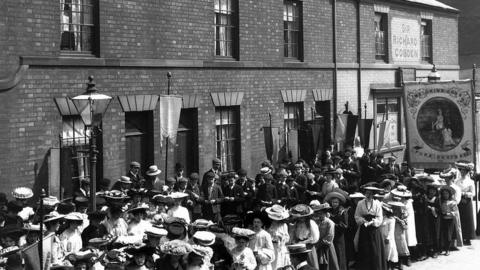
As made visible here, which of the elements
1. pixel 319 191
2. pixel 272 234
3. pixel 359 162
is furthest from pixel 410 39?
pixel 272 234

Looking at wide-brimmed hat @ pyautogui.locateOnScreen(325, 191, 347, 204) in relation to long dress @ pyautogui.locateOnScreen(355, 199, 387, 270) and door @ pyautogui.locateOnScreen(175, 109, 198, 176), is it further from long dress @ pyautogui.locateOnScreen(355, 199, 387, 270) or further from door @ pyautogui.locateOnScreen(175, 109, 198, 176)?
door @ pyautogui.locateOnScreen(175, 109, 198, 176)

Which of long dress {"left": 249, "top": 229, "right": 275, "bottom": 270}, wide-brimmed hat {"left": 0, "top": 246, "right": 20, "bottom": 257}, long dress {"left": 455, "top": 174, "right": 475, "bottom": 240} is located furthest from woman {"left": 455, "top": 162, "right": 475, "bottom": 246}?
wide-brimmed hat {"left": 0, "top": 246, "right": 20, "bottom": 257}

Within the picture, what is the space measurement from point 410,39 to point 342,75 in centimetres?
601

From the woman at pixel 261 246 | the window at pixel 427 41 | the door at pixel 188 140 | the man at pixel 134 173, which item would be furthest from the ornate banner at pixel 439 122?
the window at pixel 427 41

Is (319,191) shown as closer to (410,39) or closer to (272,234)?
(272,234)

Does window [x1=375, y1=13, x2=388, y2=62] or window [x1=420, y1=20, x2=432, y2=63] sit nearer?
window [x1=375, y1=13, x2=388, y2=62]

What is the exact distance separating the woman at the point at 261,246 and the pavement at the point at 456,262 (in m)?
4.99

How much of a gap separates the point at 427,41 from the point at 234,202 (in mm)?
18435

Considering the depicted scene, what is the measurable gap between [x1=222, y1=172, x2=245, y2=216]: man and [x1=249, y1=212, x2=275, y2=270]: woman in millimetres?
3324

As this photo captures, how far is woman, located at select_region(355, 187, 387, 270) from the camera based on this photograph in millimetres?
12609

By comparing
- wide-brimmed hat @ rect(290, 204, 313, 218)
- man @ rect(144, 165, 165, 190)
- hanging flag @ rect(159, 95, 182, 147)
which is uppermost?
hanging flag @ rect(159, 95, 182, 147)

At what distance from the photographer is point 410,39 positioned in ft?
92.4

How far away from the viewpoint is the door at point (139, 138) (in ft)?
52.4

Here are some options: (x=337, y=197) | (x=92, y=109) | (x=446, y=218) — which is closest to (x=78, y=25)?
(x=92, y=109)
